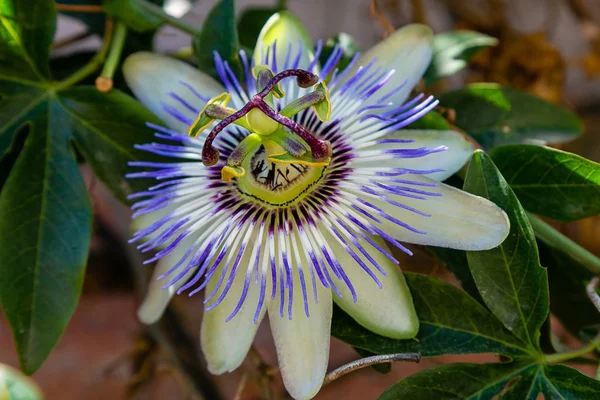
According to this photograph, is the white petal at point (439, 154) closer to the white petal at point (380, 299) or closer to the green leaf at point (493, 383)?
the white petal at point (380, 299)

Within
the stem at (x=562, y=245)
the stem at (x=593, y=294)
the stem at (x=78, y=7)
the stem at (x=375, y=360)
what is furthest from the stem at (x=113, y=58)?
the stem at (x=593, y=294)

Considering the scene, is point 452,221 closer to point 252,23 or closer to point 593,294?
point 593,294

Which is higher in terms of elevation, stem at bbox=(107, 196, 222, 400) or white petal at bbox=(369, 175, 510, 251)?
white petal at bbox=(369, 175, 510, 251)

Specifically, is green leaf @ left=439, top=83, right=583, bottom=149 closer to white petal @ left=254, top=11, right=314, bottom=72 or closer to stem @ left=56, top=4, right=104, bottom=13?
white petal @ left=254, top=11, right=314, bottom=72

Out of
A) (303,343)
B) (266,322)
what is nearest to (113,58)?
(303,343)

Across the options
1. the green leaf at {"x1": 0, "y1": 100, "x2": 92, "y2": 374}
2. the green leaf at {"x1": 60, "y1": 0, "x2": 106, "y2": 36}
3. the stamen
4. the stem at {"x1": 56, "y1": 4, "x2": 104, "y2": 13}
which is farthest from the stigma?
the green leaf at {"x1": 60, "y1": 0, "x2": 106, "y2": 36}
